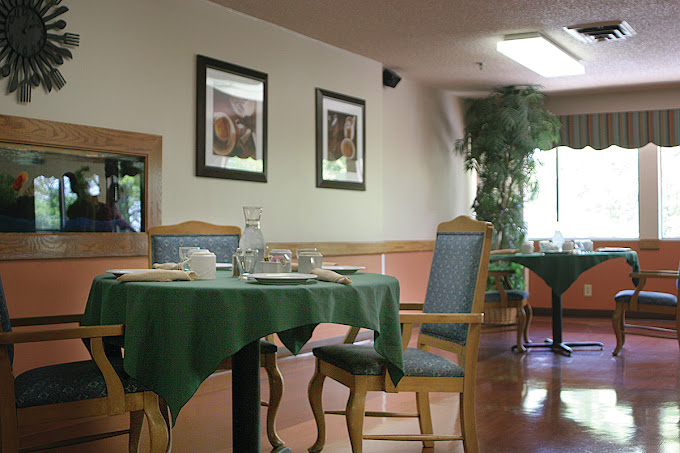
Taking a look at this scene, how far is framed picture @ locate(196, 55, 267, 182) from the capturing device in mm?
A: 4613

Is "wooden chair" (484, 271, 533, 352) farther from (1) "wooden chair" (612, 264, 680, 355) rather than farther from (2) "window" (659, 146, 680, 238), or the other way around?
(2) "window" (659, 146, 680, 238)

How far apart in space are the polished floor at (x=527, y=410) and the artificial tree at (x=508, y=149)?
2237 mm

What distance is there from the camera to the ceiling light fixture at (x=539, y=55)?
5574 millimetres

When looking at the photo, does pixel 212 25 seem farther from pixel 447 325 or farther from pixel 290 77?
pixel 447 325

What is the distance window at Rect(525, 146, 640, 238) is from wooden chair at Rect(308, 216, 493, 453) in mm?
5258

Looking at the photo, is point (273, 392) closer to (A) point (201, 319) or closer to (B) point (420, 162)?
(A) point (201, 319)

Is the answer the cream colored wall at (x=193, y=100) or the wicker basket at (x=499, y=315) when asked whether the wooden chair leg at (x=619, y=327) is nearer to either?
the wicker basket at (x=499, y=315)

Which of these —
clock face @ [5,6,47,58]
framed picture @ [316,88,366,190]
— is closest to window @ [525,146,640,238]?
framed picture @ [316,88,366,190]

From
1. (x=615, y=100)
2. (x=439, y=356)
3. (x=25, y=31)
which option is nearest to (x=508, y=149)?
(x=615, y=100)

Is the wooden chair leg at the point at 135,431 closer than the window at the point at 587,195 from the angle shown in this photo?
Yes

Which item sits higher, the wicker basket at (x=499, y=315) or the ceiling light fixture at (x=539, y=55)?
the ceiling light fixture at (x=539, y=55)

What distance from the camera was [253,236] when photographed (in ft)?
8.57

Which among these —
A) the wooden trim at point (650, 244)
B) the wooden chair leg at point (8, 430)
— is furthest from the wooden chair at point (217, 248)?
the wooden trim at point (650, 244)

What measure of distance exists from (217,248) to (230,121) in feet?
5.15
